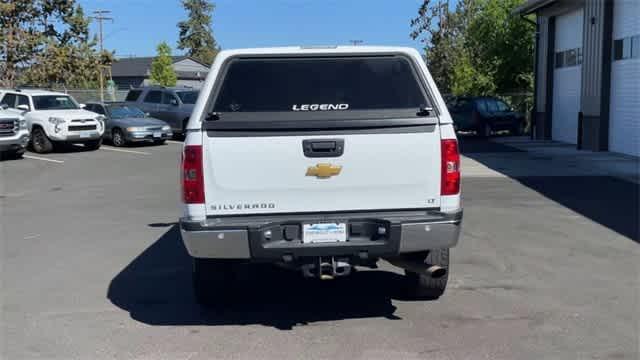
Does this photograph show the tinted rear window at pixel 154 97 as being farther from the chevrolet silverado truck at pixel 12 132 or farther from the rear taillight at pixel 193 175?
the rear taillight at pixel 193 175

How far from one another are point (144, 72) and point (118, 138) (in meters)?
51.7

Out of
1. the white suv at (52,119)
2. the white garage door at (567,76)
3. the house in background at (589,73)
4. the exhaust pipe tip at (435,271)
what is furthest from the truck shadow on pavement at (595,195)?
the white suv at (52,119)

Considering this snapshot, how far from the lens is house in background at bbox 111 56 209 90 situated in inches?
3022

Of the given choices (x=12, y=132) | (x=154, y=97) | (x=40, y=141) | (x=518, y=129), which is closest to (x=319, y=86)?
(x=12, y=132)

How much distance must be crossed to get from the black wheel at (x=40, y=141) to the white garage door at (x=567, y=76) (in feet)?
52.9

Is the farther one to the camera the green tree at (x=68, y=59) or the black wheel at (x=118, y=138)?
the green tree at (x=68, y=59)

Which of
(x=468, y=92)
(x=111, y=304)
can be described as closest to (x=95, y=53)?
(x=468, y=92)

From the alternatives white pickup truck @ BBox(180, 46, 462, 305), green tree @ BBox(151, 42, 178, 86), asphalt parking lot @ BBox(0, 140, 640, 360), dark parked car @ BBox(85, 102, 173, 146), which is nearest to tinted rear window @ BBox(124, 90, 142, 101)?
dark parked car @ BBox(85, 102, 173, 146)

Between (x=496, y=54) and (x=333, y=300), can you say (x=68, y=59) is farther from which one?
(x=333, y=300)

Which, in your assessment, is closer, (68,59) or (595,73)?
(595,73)

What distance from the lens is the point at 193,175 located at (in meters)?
5.59

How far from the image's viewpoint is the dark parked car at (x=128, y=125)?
85.3ft

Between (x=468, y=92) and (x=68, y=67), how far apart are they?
20615 mm

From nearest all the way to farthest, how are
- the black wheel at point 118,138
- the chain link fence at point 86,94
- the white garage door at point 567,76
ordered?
the white garage door at point 567,76 → the black wheel at point 118,138 → the chain link fence at point 86,94
